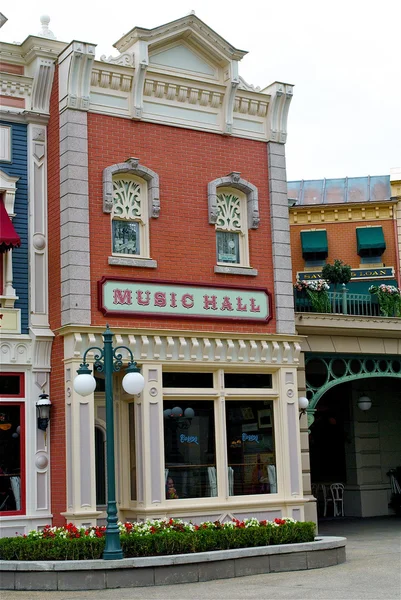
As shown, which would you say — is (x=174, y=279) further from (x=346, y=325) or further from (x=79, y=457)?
(x=346, y=325)

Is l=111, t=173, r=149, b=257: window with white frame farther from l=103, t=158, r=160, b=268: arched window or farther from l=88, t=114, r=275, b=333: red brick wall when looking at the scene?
l=88, t=114, r=275, b=333: red brick wall

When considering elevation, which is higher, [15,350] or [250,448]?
[15,350]

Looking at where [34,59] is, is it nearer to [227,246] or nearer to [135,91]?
[135,91]

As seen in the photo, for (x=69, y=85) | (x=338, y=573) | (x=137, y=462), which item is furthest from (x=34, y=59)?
(x=338, y=573)

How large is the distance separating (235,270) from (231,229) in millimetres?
895

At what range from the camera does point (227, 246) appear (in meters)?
18.9

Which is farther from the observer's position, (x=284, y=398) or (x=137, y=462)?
(x=284, y=398)

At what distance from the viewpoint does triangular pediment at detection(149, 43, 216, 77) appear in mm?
18578

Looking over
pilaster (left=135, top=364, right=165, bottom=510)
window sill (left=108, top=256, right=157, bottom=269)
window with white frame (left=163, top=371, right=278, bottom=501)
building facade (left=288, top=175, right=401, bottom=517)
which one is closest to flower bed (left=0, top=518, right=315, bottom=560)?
pilaster (left=135, top=364, right=165, bottom=510)

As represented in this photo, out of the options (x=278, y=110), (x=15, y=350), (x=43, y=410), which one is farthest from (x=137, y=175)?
(x=43, y=410)

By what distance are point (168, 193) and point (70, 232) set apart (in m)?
2.34

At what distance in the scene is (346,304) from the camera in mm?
20891

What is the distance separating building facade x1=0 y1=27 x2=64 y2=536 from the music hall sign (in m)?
1.29

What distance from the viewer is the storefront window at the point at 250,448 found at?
1809 cm
